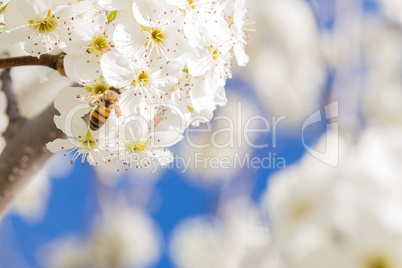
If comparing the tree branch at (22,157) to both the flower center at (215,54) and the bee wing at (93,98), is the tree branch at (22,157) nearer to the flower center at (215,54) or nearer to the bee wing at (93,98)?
the bee wing at (93,98)

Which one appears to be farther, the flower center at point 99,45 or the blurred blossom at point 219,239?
the blurred blossom at point 219,239

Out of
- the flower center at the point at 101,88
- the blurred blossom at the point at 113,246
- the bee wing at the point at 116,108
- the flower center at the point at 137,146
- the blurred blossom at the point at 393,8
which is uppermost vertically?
the blurred blossom at the point at 393,8

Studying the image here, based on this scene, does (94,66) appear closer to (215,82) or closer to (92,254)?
(215,82)

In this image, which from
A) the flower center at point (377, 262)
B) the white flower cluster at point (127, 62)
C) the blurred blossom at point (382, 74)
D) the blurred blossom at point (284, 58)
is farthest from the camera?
the blurred blossom at point (284, 58)

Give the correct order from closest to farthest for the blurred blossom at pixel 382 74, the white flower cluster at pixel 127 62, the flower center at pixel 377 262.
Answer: the white flower cluster at pixel 127 62 → the flower center at pixel 377 262 → the blurred blossom at pixel 382 74

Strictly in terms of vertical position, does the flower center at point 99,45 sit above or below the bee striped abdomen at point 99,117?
above

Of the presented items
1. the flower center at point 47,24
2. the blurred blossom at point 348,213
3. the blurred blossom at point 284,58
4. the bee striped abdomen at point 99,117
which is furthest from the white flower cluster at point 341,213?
the blurred blossom at point 284,58

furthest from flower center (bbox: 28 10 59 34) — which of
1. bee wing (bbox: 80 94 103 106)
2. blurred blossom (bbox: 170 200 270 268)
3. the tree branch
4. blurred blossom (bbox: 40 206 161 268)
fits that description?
blurred blossom (bbox: 40 206 161 268)

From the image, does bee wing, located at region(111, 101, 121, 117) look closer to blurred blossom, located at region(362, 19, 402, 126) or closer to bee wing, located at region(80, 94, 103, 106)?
bee wing, located at region(80, 94, 103, 106)
